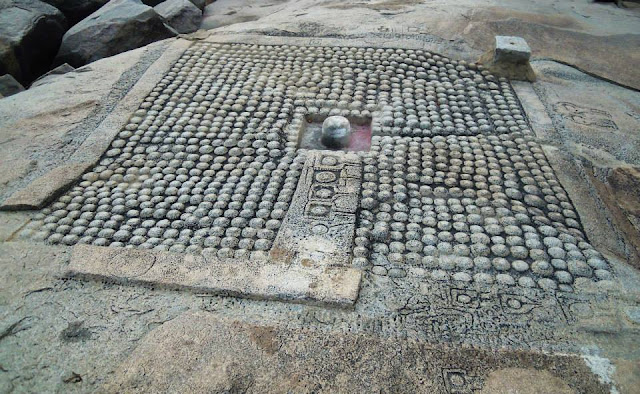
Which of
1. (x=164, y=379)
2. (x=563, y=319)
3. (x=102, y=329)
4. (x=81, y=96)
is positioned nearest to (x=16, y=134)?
(x=81, y=96)

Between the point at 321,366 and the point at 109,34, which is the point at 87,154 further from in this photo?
the point at 109,34

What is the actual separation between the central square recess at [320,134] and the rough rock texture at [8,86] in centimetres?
312

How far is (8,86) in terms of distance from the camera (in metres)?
4.73

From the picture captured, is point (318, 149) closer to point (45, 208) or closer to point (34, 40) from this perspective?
point (45, 208)

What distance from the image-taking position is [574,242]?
259cm

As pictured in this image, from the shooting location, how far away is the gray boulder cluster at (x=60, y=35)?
5.22 metres

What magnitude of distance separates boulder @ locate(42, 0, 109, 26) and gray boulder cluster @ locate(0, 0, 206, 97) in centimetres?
41

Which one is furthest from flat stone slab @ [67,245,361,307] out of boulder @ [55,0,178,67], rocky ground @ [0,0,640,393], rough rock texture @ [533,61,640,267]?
boulder @ [55,0,178,67]

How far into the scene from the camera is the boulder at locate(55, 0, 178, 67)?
546 centimetres

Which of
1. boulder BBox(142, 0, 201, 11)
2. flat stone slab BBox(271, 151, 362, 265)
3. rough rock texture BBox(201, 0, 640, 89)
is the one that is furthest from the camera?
boulder BBox(142, 0, 201, 11)

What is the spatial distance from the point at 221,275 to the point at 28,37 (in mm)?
4585

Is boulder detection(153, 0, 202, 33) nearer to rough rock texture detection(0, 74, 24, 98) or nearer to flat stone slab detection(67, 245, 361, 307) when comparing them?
rough rock texture detection(0, 74, 24, 98)

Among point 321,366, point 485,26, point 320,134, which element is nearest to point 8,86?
point 320,134

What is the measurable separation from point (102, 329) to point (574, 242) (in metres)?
2.43
